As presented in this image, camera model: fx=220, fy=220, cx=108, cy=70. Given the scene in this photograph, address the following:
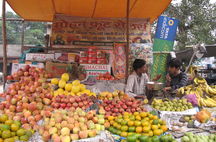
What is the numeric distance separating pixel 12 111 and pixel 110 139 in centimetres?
149

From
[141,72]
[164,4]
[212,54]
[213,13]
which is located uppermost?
[213,13]

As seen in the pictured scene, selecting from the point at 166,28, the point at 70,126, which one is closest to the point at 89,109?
the point at 70,126

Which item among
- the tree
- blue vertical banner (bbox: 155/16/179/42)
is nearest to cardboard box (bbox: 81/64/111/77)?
blue vertical banner (bbox: 155/16/179/42)

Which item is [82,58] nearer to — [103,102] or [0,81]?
[103,102]

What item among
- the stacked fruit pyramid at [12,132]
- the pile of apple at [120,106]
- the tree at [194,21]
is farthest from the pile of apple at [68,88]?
the tree at [194,21]

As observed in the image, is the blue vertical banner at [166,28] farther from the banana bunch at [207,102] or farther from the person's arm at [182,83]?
the banana bunch at [207,102]

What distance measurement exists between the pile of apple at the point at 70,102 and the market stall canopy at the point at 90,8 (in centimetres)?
292

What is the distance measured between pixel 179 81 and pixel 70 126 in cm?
318

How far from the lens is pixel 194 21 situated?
13.3 metres

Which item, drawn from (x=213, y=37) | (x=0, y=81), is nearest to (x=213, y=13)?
(x=213, y=37)

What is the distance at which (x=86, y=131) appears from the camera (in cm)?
245

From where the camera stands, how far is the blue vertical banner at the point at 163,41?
724cm

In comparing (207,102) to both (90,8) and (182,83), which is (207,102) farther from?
(90,8)

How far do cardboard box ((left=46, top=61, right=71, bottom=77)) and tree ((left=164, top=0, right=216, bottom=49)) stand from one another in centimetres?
1050
